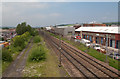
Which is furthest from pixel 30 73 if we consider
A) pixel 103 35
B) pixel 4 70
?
pixel 103 35

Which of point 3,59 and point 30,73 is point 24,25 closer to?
point 3,59

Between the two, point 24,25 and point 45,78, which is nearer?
point 45,78

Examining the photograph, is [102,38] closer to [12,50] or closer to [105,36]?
[105,36]

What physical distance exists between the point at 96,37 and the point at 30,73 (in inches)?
1123

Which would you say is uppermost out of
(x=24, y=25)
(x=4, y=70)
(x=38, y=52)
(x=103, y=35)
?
(x=24, y=25)

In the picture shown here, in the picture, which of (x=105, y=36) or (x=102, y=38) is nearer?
(x=105, y=36)

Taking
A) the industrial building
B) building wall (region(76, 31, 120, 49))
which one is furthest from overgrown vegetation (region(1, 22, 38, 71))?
building wall (region(76, 31, 120, 49))

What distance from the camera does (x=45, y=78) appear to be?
40.7 ft

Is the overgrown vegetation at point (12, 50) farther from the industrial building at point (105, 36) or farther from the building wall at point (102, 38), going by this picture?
the building wall at point (102, 38)

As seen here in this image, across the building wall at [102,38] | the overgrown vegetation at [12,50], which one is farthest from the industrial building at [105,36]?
the overgrown vegetation at [12,50]

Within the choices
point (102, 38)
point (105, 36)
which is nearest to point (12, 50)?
point (105, 36)

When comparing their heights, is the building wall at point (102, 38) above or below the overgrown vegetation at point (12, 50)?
above

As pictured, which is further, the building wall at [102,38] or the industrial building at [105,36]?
the industrial building at [105,36]

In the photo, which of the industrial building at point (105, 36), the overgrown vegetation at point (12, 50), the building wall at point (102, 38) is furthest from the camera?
the industrial building at point (105, 36)
